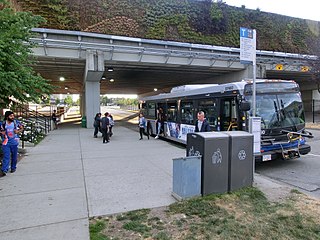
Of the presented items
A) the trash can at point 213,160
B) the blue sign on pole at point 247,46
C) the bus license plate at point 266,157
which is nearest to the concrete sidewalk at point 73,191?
the trash can at point 213,160

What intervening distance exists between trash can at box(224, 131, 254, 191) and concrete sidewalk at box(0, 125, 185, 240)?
1369 millimetres

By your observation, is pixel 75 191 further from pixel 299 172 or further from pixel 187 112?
pixel 187 112

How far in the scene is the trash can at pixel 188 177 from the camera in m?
4.64

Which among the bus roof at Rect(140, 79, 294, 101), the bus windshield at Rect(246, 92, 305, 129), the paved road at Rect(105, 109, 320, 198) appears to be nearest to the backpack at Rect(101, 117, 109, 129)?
the bus roof at Rect(140, 79, 294, 101)

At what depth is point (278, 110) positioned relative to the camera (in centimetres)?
777

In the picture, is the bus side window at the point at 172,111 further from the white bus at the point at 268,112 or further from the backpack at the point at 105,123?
the backpack at the point at 105,123

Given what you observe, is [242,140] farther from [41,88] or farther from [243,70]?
[243,70]

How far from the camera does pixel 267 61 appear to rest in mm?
24672

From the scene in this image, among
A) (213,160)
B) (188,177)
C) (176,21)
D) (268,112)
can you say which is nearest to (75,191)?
(188,177)

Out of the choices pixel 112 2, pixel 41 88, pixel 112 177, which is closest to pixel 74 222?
pixel 112 177

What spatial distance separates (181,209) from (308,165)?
5579 millimetres

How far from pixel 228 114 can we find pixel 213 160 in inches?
162

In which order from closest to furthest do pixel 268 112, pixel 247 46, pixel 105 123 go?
pixel 247 46 < pixel 268 112 < pixel 105 123

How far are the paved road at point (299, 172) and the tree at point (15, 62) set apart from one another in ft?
23.3
